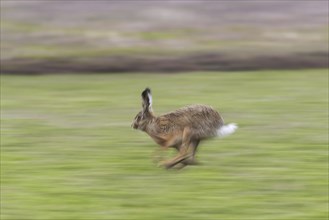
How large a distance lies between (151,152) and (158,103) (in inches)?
108

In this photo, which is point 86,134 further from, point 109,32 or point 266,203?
point 109,32

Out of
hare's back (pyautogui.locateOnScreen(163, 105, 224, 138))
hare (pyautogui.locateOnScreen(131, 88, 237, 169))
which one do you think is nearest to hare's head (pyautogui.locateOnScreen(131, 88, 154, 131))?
hare (pyautogui.locateOnScreen(131, 88, 237, 169))

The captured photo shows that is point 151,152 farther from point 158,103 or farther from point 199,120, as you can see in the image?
point 158,103

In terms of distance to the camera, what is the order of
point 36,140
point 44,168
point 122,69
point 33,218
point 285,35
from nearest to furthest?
point 33,218 → point 44,168 → point 36,140 → point 122,69 → point 285,35

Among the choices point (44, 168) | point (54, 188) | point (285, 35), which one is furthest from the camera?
point (285, 35)

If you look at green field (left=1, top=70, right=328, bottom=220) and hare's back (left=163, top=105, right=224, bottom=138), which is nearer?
green field (left=1, top=70, right=328, bottom=220)

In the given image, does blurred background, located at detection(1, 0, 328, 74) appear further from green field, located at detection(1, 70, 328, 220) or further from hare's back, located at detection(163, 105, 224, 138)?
hare's back, located at detection(163, 105, 224, 138)

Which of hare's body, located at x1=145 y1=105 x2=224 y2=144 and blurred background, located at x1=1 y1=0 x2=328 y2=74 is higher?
blurred background, located at x1=1 y1=0 x2=328 y2=74

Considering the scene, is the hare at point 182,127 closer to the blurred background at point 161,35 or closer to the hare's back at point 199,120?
the hare's back at point 199,120

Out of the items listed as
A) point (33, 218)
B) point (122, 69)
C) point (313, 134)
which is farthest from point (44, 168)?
point (122, 69)

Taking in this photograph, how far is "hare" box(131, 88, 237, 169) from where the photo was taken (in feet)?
27.4

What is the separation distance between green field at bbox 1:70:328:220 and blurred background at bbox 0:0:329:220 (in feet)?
0.05

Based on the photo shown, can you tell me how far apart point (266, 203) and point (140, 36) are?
895 centimetres

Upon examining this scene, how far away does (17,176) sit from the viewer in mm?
8500
